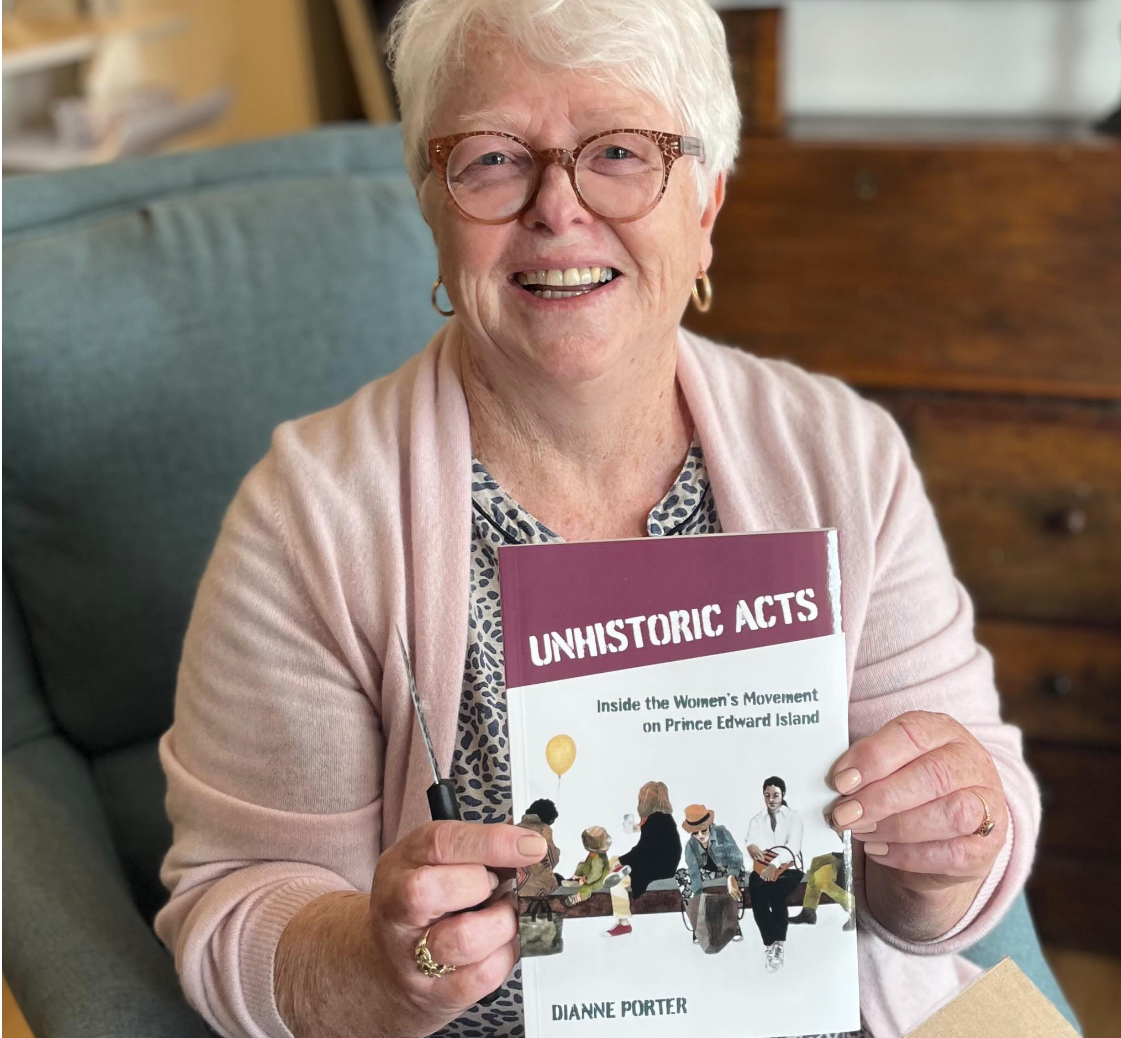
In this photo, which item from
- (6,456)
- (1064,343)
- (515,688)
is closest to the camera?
(515,688)

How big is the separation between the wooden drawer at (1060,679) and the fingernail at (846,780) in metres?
1.27

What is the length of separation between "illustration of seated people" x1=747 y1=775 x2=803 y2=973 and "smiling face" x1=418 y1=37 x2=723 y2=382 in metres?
0.35

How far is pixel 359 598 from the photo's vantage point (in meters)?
0.99

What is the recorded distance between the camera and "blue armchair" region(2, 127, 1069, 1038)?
126cm

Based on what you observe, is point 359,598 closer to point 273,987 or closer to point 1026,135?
point 273,987

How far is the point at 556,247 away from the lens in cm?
92

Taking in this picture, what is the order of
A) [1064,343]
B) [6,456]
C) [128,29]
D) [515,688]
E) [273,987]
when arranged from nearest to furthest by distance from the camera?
[515,688] < [273,987] < [6,456] < [1064,343] < [128,29]

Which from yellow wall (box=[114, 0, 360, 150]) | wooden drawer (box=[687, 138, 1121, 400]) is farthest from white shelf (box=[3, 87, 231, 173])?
wooden drawer (box=[687, 138, 1121, 400])

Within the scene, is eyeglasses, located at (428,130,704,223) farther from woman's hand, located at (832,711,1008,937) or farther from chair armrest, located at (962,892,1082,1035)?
chair armrest, located at (962,892,1082,1035)

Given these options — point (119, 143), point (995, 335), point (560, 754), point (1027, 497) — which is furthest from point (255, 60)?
point (560, 754)

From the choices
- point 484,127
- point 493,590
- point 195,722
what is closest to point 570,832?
point 493,590

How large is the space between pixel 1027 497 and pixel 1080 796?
0.49 meters

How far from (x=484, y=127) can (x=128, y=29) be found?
1340 mm

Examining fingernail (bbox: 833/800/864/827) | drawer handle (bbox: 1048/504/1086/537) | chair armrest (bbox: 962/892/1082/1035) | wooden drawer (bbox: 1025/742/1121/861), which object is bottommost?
wooden drawer (bbox: 1025/742/1121/861)
